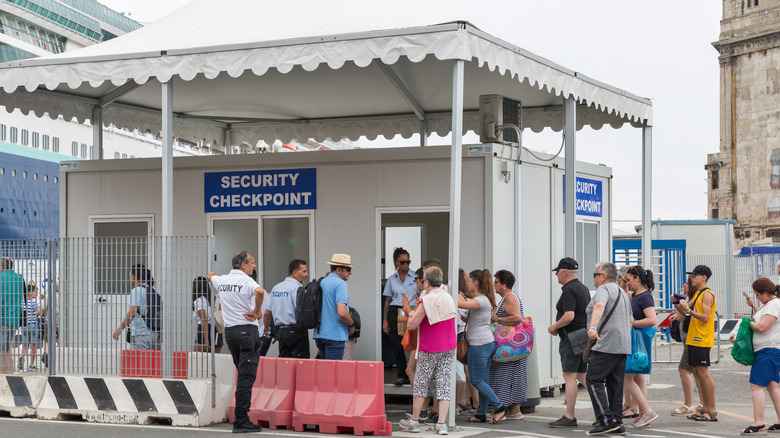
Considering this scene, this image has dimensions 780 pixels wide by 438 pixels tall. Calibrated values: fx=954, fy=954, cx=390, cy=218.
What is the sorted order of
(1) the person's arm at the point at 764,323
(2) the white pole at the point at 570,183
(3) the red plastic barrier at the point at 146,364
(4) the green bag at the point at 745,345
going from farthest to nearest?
1. (2) the white pole at the point at 570,183
2. (3) the red plastic barrier at the point at 146,364
3. (4) the green bag at the point at 745,345
4. (1) the person's arm at the point at 764,323

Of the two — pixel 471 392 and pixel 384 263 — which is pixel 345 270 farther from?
pixel 384 263

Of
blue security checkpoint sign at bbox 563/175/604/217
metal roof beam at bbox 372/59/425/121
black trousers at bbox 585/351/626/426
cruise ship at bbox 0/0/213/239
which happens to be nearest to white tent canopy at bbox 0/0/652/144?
metal roof beam at bbox 372/59/425/121

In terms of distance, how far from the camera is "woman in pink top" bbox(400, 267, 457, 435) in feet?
30.1

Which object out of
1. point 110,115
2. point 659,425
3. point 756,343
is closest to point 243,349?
point 659,425

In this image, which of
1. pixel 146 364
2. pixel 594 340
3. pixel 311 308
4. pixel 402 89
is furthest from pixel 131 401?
pixel 402 89

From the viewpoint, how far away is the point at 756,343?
9.73 metres

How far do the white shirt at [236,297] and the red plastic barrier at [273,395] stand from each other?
749 millimetres

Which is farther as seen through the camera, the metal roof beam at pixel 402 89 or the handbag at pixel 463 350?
the metal roof beam at pixel 402 89

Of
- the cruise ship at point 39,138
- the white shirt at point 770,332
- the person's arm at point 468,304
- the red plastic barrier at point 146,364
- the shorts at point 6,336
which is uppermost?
the cruise ship at point 39,138

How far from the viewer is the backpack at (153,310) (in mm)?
10336

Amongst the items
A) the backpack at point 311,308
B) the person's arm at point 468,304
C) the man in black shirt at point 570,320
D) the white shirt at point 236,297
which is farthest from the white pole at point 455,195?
the white shirt at point 236,297

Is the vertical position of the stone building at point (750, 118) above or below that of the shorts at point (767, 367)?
above

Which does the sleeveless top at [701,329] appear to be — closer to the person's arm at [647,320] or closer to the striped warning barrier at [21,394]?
the person's arm at [647,320]

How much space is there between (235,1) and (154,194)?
297 centimetres
